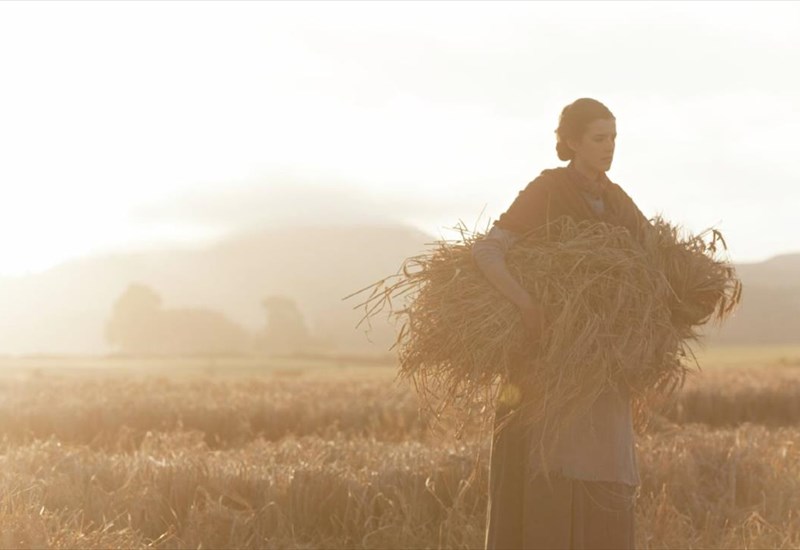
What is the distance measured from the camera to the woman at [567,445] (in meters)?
4.35

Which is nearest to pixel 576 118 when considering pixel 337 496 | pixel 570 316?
pixel 570 316

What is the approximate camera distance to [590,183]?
14.8ft

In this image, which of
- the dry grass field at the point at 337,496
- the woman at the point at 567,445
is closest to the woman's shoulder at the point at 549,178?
the woman at the point at 567,445

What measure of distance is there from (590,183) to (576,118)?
0.29m

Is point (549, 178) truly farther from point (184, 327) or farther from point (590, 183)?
point (184, 327)

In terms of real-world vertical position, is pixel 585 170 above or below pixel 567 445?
above

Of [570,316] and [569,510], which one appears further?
[569,510]

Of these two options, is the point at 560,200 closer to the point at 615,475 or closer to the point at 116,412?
the point at 615,475

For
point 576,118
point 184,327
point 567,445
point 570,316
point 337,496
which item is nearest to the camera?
point 570,316

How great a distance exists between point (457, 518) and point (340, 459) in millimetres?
1298

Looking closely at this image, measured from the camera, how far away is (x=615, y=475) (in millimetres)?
4355

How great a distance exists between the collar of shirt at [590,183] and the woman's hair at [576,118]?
0.09m

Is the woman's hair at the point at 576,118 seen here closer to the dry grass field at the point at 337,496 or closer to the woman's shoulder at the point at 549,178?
the woman's shoulder at the point at 549,178

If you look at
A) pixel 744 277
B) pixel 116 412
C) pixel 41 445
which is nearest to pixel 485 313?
pixel 744 277
